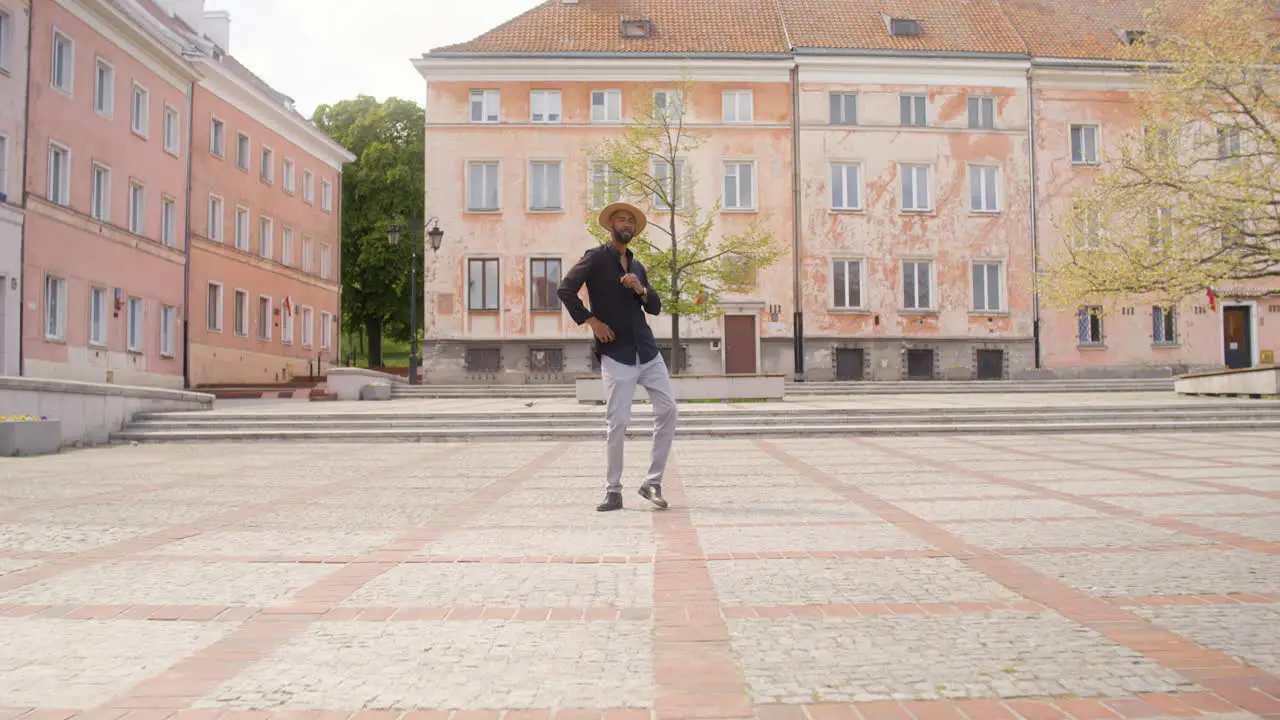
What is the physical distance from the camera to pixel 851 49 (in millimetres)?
36188

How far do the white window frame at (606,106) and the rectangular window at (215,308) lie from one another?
47.2ft

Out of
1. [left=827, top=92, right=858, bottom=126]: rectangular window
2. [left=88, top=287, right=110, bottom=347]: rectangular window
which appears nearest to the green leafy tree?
[left=88, top=287, right=110, bottom=347]: rectangular window

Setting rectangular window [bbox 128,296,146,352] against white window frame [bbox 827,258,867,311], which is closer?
rectangular window [bbox 128,296,146,352]

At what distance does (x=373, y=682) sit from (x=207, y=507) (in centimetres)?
520

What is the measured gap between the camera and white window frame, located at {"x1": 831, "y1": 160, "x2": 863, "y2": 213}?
120 feet

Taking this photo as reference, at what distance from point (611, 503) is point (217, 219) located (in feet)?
102

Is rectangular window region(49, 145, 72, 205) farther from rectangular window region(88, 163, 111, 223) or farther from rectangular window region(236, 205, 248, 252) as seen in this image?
rectangular window region(236, 205, 248, 252)

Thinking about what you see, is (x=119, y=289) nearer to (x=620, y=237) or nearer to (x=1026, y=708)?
(x=620, y=237)

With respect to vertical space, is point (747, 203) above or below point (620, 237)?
above

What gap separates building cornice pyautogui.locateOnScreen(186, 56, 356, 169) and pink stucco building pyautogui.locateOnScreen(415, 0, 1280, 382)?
6418 mm

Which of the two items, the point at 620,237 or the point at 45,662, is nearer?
the point at 45,662

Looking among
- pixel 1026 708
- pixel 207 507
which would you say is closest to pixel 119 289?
pixel 207 507

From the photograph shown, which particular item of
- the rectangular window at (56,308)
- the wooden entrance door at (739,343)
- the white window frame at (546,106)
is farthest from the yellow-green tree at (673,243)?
the rectangular window at (56,308)

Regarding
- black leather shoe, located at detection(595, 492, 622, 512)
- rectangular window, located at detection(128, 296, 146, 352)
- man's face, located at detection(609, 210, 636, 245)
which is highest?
rectangular window, located at detection(128, 296, 146, 352)
